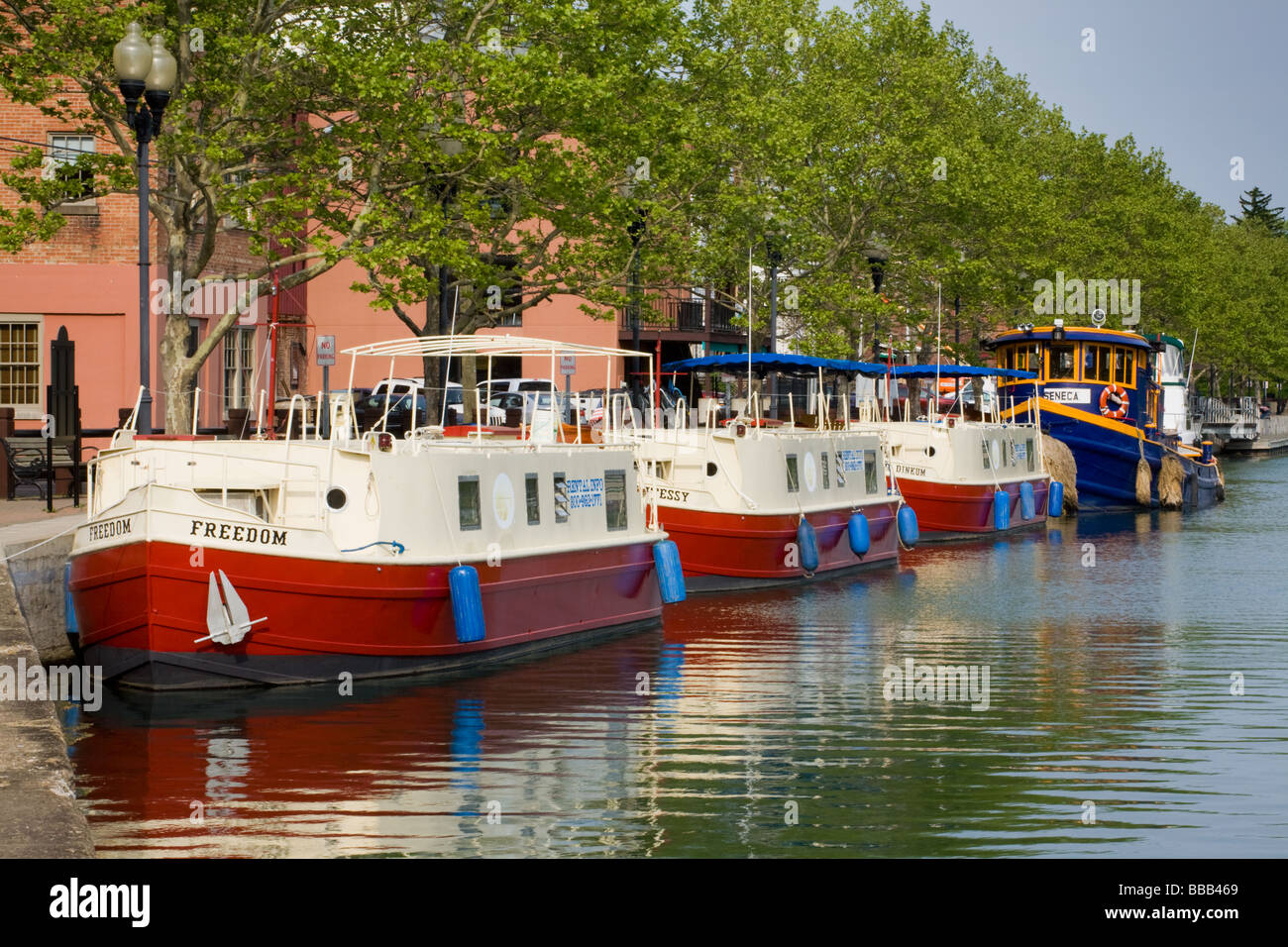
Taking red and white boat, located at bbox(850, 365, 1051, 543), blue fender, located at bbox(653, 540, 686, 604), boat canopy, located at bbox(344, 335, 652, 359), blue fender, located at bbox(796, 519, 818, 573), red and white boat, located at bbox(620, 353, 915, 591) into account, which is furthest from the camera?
red and white boat, located at bbox(850, 365, 1051, 543)

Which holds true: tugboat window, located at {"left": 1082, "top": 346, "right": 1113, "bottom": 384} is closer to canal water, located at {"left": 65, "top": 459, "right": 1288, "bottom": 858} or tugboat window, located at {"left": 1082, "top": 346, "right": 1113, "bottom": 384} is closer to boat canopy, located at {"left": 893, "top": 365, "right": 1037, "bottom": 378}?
boat canopy, located at {"left": 893, "top": 365, "right": 1037, "bottom": 378}

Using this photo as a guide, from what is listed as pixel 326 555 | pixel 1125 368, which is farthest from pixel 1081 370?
pixel 326 555

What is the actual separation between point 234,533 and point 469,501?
3.53 metres

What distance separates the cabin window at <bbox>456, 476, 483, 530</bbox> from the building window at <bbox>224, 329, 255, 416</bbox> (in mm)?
22472

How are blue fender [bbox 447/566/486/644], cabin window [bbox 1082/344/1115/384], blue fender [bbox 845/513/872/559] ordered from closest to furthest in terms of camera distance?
blue fender [bbox 447/566/486/644] → blue fender [bbox 845/513/872/559] → cabin window [bbox 1082/344/1115/384]

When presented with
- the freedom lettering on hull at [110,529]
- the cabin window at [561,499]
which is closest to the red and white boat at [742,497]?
the cabin window at [561,499]

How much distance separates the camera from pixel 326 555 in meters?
18.1

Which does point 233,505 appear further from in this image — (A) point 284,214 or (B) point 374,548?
(A) point 284,214

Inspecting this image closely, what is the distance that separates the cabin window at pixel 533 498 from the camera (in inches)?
853

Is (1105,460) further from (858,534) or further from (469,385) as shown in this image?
(469,385)

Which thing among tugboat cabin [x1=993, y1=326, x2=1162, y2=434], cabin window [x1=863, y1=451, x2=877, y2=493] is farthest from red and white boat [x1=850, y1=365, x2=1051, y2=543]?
tugboat cabin [x1=993, y1=326, x2=1162, y2=434]

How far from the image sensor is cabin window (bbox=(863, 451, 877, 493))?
34.0 metres

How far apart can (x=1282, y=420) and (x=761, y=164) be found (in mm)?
69378

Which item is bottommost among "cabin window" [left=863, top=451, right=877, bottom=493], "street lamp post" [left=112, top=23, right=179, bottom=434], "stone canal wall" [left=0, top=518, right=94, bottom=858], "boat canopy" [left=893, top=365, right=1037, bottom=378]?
"stone canal wall" [left=0, top=518, right=94, bottom=858]
